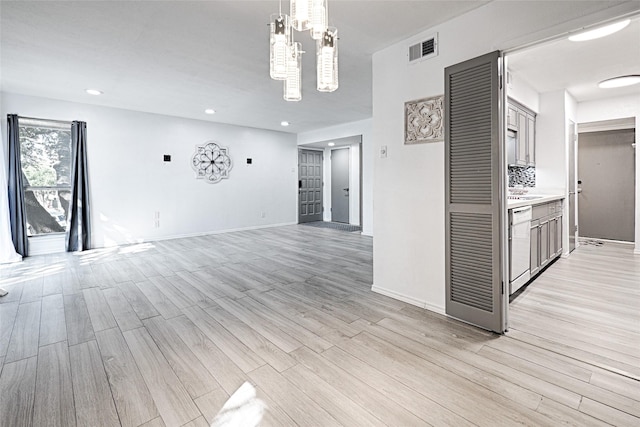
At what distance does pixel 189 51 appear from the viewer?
3057mm

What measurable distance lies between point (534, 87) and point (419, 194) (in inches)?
126

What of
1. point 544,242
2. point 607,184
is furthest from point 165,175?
point 607,184

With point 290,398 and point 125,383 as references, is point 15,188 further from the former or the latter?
point 290,398

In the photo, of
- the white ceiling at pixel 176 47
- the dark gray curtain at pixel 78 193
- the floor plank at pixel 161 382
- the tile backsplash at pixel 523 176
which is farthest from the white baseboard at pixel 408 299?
the dark gray curtain at pixel 78 193

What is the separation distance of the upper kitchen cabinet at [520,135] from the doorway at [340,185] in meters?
4.66

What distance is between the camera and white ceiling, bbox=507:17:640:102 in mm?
2931

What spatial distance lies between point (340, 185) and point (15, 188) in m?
6.76

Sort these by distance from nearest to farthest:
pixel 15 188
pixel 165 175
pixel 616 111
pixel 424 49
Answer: pixel 424 49, pixel 15 188, pixel 616 111, pixel 165 175

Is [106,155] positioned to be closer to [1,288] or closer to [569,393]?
[1,288]

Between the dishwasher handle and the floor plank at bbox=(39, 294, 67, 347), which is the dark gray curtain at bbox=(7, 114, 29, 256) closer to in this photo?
the floor plank at bbox=(39, 294, 67, 347)

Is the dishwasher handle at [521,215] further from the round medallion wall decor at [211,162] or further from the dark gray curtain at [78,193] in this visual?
the dark gray curtain at [78,193]

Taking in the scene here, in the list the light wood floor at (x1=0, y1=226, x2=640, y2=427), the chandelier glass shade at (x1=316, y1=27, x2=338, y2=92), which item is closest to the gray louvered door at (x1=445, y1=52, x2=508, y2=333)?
the light wood floor at (x1=0, y1=226, x2=640, y2=427)

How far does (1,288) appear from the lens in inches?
129

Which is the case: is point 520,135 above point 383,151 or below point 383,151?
above
